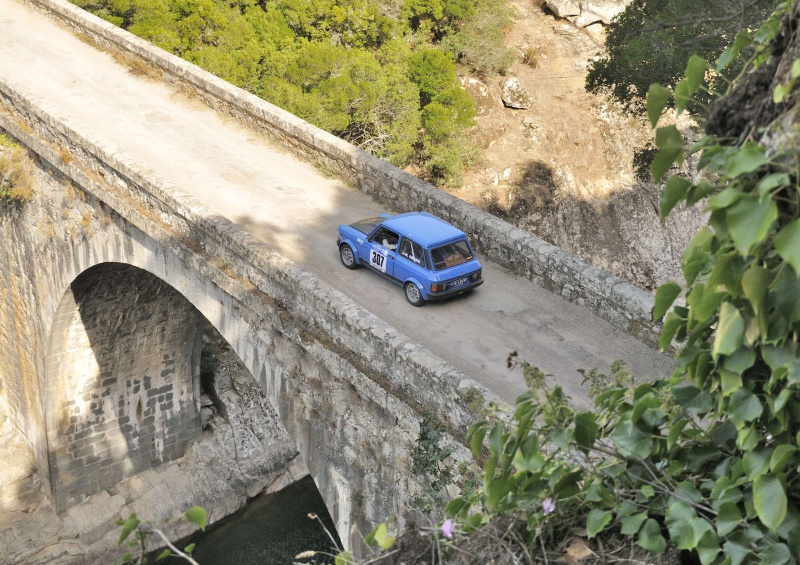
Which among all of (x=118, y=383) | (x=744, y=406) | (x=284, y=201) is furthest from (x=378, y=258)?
(x=118, y=383)

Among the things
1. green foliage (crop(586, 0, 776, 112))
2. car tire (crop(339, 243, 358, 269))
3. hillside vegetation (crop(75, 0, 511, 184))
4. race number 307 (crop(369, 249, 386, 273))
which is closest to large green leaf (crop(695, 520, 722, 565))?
race number 307 (crop(369, 249, 386, 273))

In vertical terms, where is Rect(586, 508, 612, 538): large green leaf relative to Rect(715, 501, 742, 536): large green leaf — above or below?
below

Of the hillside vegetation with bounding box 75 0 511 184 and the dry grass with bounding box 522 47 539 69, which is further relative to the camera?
the dry grass with bounding box 522 47 539 69

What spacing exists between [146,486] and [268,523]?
9.73ft

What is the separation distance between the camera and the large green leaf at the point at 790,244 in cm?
311

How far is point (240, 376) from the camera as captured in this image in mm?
22953

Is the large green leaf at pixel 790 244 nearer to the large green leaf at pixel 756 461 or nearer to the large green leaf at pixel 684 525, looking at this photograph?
the large green leaf at pixel 756 461

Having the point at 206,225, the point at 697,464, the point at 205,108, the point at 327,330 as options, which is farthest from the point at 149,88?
the point at 697,464

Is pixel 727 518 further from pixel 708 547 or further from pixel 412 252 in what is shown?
pixel 412 252

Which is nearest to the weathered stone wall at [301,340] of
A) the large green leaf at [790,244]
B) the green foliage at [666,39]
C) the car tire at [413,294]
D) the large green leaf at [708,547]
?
the car tire at [413,294]

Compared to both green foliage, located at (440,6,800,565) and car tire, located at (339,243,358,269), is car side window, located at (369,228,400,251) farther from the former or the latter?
green foliage, located at (440,6,800,565)

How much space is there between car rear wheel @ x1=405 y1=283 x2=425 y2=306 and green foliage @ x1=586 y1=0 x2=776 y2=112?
5725 mm

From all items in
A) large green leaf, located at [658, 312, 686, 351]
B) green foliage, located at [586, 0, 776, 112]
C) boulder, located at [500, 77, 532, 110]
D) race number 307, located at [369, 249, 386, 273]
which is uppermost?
large green leaf, located at [658, 312, 686, 351]

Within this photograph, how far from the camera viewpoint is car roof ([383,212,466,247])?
35.2 ft
